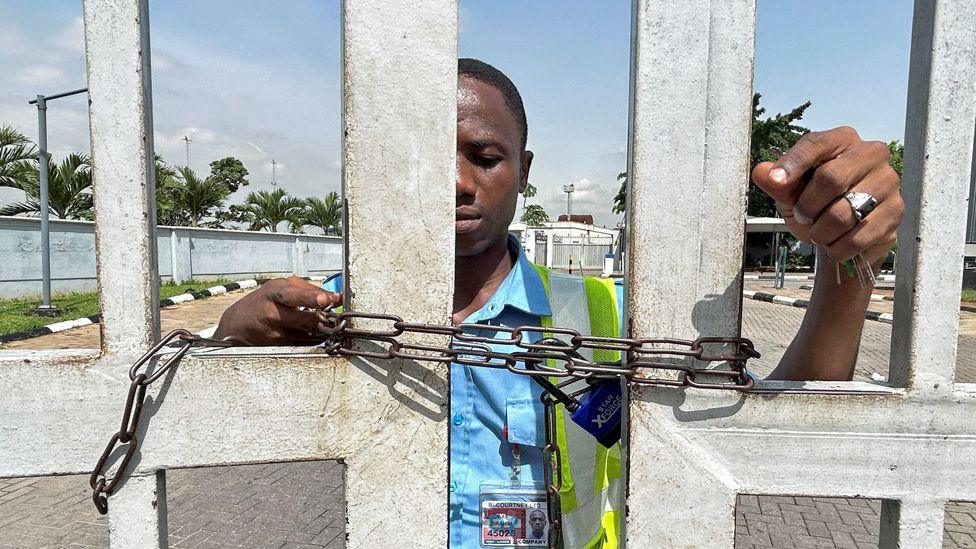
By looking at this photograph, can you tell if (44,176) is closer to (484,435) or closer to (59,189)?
(59,189)

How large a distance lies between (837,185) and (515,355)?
0.59 meters

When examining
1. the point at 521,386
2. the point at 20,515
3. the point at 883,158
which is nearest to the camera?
the point at 883,158

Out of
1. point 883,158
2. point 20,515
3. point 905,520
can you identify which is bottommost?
point 20,515

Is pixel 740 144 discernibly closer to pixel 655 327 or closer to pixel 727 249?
pixel 727 249

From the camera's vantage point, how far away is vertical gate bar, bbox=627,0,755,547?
940 millimetres

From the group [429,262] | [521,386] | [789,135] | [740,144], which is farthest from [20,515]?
[789,135]

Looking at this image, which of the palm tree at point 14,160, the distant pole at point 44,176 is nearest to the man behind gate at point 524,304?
the distant pole at point 44,176

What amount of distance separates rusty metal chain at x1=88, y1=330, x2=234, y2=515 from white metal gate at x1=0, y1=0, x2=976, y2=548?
0.09 ft

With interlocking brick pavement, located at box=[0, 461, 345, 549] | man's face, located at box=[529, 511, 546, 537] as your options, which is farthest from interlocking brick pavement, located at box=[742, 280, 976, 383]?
man's face, located at box=[529, 511, 546, 537]

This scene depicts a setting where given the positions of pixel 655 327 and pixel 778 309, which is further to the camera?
pixel 778 309

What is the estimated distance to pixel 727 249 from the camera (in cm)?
97

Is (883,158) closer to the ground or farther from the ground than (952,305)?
farther from the ground

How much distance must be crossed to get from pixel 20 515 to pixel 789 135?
38.0 metres

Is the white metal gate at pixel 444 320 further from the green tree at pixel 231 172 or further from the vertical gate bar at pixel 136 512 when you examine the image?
the green tree at pixel 231 172
